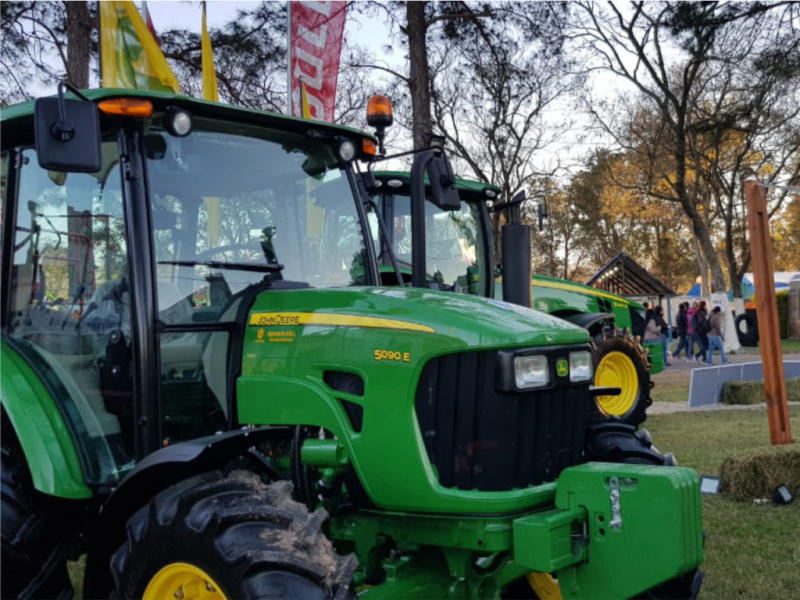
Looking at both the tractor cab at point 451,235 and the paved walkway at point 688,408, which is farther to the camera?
the paved walkway at point 688,408

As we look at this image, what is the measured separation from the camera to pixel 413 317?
3305 mm

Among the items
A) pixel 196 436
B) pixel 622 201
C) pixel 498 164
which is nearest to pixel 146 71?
pixel 196 436

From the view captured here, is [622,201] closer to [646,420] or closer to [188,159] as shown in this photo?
[646,420]

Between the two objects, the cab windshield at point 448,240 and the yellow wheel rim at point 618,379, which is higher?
the cab windshield at point 448,240

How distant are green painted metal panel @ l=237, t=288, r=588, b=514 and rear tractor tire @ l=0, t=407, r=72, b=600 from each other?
0.97m

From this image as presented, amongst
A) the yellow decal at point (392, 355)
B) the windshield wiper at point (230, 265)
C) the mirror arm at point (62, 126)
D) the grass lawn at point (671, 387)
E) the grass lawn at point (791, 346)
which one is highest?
the mirror arm at point (62, 126)

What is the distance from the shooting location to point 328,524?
3.50m

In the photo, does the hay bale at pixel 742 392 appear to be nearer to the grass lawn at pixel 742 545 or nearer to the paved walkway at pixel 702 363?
the grass lawn at pixel 742 545

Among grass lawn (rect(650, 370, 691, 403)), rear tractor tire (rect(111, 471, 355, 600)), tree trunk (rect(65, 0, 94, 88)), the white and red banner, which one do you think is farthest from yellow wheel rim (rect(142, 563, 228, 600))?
grass lawn (rect(650, 370, 691, 403))

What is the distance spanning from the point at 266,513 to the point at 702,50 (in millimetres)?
16947

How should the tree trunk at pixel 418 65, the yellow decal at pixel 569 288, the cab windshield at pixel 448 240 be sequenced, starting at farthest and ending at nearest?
the tree trunk at pixel 418 65 → the yellow decal at pixel 569 288 → the cab windshield at pixel 448 240

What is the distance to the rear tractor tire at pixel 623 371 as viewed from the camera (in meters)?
10.9

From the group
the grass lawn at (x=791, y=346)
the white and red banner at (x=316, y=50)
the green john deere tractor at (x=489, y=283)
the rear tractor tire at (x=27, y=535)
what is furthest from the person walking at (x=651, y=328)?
the rear tractor tire at (x=27, y=535)

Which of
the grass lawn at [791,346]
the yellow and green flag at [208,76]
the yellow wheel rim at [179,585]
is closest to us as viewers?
the yellow wheel rim at [179,585]
